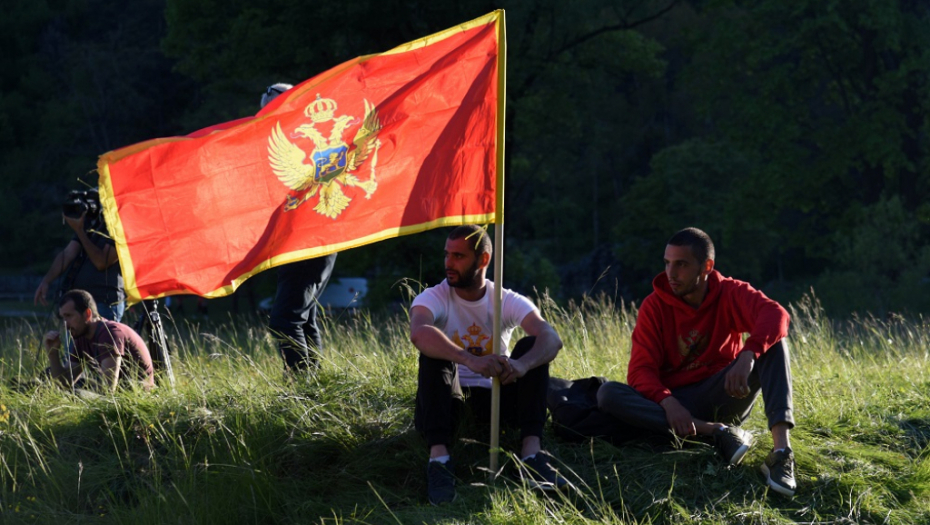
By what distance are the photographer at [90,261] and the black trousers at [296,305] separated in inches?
63.8

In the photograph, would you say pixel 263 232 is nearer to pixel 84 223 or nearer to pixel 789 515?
pixel 789 515

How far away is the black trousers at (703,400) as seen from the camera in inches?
211

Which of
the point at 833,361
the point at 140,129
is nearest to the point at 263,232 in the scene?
the point at 833,361

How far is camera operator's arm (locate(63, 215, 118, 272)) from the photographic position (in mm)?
8172

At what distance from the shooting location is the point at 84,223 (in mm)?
8320

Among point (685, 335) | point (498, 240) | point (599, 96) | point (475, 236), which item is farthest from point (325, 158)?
point (599, 96)

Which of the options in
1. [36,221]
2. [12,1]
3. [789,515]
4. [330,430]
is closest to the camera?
[789,515]

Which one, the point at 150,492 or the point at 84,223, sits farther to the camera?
the point at 84,223

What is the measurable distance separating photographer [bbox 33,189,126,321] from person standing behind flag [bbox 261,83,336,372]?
5.33 ft

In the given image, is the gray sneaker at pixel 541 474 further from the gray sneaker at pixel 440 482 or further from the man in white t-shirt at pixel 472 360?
the gray sneaker at pixel 440 482

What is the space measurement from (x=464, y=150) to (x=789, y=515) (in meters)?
2.33

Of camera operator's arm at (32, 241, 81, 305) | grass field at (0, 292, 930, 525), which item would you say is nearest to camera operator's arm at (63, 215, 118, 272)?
camera operator's arm at (32, 241, 81, 305)

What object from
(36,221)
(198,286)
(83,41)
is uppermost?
(83,41)

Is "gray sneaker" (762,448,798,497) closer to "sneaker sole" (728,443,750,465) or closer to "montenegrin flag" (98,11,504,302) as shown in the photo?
"sneaker sole" (728,443,750,465)
